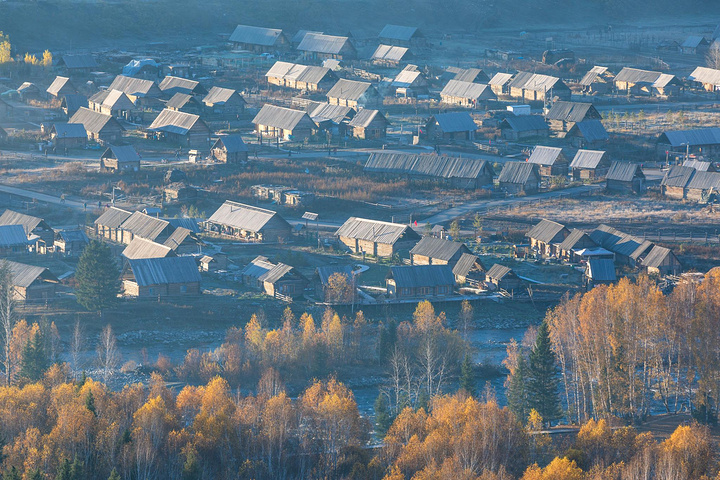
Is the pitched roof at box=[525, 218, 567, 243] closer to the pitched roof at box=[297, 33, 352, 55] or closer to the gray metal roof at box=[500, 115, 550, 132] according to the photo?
the gray metal roof at box=[500, 115, 550, 132]

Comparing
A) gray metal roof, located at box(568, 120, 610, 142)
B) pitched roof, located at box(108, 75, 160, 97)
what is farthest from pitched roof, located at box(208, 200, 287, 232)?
pitched roof, located at box(108, 75, 160, 97)

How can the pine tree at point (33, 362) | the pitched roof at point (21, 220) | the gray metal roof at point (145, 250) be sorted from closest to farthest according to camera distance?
1. the pine tree at point (33, 362)
2. the gray metal roof at point (145, 250)
3. the pitched roof at point (21, 220)

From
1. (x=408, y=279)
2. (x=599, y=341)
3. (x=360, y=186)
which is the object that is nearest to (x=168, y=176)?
(x=360, y=186)

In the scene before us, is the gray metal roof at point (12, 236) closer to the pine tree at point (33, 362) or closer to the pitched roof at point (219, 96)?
Answer: the pine tree at point (33, 362)

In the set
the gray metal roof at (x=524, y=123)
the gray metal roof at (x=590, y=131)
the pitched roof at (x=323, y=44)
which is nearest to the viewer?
the gray metal roof at (x=590, y=131)

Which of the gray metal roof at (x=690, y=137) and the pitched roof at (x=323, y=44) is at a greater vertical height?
Result: the pitched roof at (x=323, y=44)

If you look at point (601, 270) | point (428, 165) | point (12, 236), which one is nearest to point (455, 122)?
point (428, 165)

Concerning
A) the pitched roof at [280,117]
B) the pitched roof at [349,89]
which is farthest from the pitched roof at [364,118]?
the pitched roof at [349,89]

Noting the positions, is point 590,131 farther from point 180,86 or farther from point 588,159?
point 180,86

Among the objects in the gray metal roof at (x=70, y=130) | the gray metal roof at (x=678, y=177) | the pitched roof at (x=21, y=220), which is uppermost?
the gray metal roof at (x=70, y=130)
